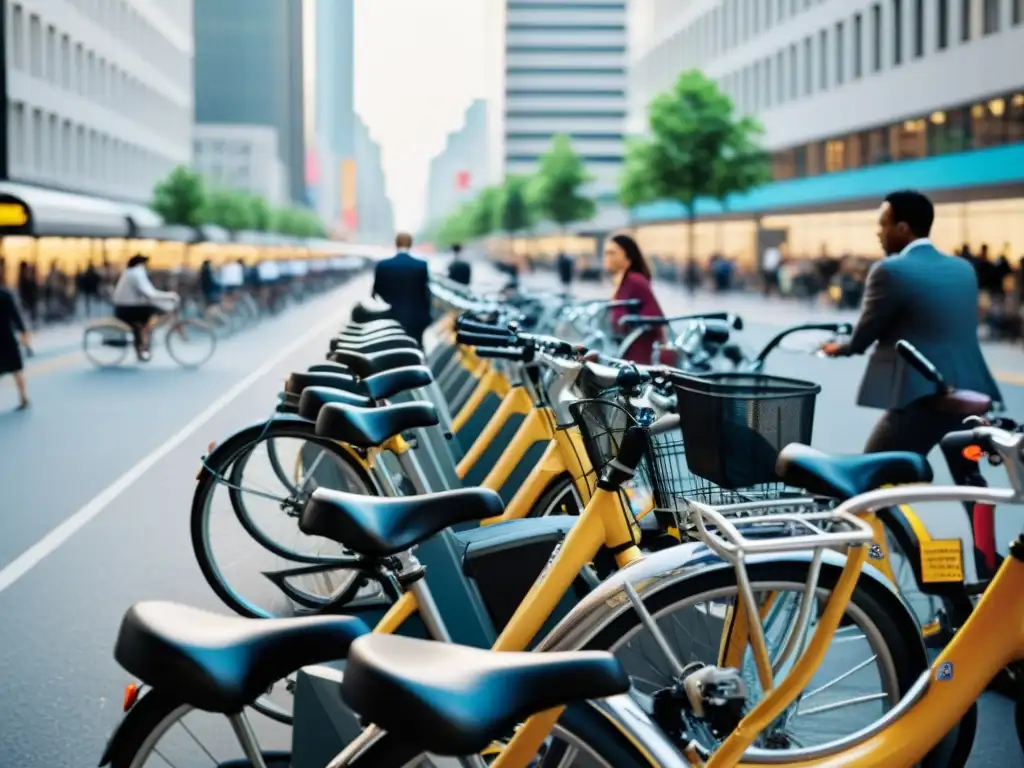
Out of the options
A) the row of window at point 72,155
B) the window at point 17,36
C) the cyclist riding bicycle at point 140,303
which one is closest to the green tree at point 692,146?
the row of window at point 72,155

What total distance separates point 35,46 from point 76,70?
7.48 metres

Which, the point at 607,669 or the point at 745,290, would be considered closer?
the point at 607,669

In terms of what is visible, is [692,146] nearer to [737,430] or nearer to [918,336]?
[918,336]

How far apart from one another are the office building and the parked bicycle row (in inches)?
1575

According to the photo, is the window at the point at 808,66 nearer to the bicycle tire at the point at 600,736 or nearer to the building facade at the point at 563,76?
the bicycle tire at the point at 600,736

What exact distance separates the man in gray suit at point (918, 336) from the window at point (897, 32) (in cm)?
4739

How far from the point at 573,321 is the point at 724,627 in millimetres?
8913

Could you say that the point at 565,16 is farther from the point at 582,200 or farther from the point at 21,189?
the point at 21,189

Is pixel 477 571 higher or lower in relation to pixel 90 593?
higher

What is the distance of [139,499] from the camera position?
1084 centimetres

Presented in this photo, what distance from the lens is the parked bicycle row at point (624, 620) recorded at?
2531 millimetres

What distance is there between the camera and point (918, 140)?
50.2 meters

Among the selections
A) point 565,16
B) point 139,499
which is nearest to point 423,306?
point 139,499

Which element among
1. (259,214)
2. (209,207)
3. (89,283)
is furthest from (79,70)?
(259,214)
